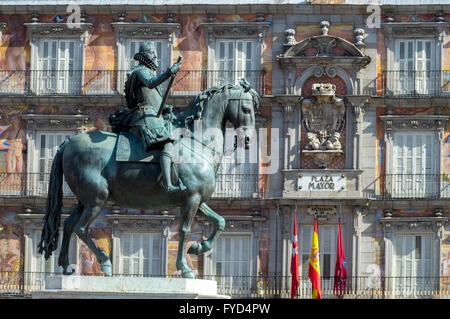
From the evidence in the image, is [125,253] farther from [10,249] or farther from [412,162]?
[412,162]

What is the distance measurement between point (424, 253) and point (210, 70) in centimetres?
861

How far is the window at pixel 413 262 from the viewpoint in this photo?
40219mm

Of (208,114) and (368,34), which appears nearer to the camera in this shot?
(208,114)

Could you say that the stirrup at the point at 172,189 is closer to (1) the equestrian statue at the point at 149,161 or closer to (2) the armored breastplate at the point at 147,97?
(1) the equestrian statue at the point at 149,161

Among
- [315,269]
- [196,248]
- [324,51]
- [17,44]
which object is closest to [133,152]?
[196,248]

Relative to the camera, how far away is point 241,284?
1602 inches

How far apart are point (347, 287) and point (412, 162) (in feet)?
14.2

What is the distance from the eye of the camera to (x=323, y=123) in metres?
40.9

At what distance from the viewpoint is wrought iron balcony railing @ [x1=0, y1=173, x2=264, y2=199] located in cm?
4078

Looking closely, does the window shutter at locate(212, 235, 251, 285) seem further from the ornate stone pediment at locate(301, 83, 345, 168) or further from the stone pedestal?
the stone pedestal
